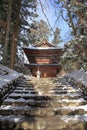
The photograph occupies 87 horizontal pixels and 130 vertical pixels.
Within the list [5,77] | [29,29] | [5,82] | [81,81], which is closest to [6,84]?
[5,82]

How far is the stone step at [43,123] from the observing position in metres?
3.50

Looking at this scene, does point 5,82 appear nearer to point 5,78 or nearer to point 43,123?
point 5,78

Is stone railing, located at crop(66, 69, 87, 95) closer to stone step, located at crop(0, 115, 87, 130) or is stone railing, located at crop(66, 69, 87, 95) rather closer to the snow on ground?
the snow on ground

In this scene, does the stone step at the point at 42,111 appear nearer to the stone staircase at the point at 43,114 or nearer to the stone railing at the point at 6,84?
the stone staircase at the point at 43,114

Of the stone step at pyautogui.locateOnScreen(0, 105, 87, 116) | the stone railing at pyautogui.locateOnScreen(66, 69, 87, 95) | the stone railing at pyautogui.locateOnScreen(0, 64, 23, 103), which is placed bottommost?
the stone railing at pyautogui.locateOnScreen(66, 69, 87, 95)

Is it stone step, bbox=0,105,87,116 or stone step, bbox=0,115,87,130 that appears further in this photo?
stone step, bbox=0,105,87,116

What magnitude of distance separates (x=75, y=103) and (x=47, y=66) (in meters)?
17.3

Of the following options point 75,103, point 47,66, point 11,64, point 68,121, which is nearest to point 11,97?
point 75,103

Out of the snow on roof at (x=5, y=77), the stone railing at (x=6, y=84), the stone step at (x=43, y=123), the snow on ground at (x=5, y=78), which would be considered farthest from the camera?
the snow on roof at (x=5, y=77)

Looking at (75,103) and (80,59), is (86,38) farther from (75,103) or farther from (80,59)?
(75,103)

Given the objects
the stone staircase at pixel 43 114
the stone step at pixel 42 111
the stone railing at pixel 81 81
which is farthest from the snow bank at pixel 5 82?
the stone railing at pixel 81 81

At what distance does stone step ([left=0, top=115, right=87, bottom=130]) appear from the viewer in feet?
11.5

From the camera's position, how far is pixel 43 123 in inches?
142

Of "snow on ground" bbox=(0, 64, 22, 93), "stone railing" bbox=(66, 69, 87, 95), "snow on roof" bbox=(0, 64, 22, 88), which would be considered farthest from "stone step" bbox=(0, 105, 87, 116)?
"stone railing" bbox=(66, 69, 87, 95)
